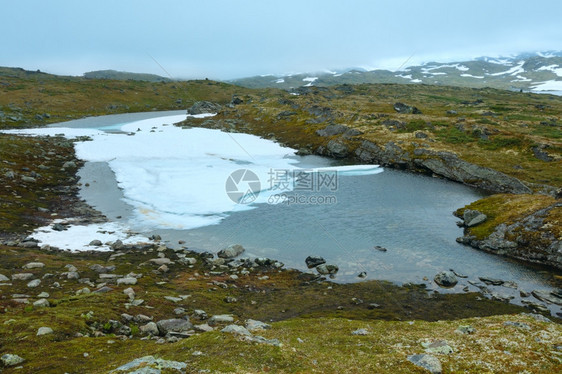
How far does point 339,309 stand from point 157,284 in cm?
1598

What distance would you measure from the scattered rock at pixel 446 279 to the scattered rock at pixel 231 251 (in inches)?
823

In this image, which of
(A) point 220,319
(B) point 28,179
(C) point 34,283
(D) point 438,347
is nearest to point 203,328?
(A) point 220,319

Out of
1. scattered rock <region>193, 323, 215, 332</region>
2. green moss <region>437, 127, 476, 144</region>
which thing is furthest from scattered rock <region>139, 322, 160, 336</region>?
green moss <region>437, 127, 476, 144</region>

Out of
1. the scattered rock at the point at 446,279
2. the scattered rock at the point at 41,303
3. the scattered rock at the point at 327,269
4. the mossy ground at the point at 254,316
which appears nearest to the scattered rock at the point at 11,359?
the mossy ground at the point at 254,316

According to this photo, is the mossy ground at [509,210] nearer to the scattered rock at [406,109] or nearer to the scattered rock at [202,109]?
the scattered rock at [406,109]

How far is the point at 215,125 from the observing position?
136 m

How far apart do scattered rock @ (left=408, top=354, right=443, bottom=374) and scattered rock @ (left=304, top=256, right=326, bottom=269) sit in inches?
803

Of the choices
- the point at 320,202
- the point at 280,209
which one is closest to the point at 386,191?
the point at 320,202

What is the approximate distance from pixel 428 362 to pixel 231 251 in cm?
2557

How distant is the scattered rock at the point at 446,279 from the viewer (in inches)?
1283

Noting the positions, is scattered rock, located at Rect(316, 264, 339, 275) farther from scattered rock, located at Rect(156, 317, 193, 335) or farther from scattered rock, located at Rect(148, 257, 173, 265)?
scattered rock, located at Rect(156, 317, 193, 335)

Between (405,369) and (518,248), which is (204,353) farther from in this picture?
(518,248)

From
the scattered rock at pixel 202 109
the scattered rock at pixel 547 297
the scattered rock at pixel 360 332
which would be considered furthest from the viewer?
the scattered rock at pixel 202 109

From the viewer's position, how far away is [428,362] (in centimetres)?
1498
